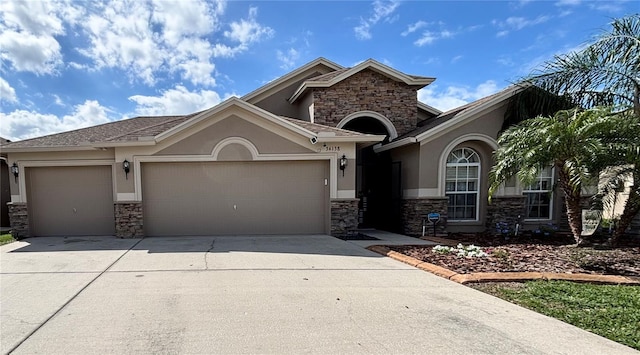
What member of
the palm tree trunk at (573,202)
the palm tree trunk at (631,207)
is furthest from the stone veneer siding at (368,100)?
the palm tree trunk at (631,207)

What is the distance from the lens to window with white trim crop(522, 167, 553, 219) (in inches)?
422

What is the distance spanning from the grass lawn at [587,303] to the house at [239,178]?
5.11m

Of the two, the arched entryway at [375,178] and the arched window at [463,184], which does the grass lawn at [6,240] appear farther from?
the arched window at [463,184]

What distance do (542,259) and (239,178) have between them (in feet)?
26.0

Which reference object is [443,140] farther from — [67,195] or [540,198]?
[67,195]

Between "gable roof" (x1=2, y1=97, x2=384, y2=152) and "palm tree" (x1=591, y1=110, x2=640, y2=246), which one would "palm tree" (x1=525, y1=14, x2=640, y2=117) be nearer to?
"palm tree" (x1=591, y1=110, x2=640, y2=246)

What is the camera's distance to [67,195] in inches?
375

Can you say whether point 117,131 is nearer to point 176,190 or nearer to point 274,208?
point 176,190

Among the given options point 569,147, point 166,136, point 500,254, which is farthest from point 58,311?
point 569,147

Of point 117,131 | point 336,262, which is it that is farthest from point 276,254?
point 117,131

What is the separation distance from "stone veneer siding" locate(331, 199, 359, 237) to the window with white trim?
20.2ft

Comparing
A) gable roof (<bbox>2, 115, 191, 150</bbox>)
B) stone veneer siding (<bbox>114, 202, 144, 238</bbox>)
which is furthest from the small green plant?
gable roof (<bbox>2, 115, 191, 150</bbox>)

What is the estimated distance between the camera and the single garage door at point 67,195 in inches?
375

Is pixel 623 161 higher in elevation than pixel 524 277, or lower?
higher
